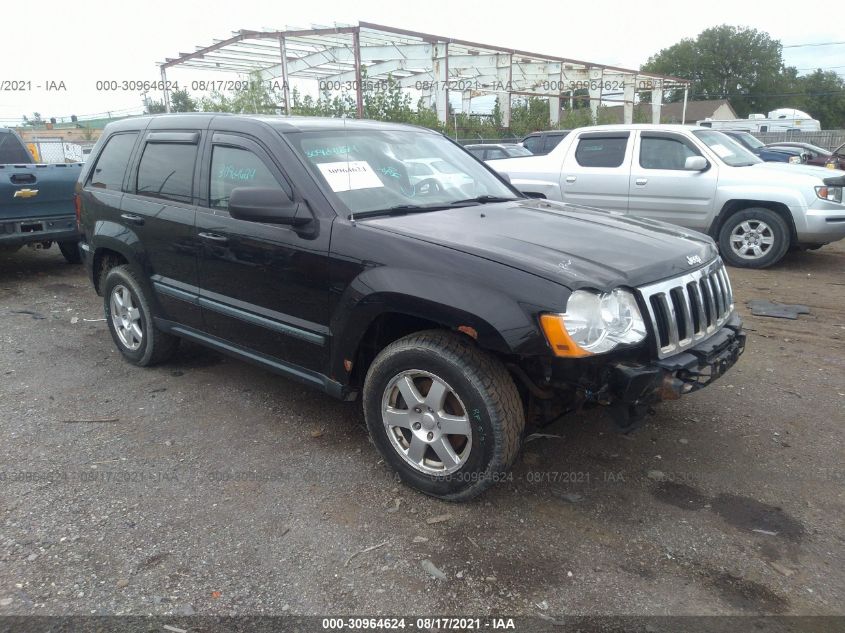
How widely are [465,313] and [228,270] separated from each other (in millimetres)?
1738

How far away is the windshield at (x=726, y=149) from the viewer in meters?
8.41

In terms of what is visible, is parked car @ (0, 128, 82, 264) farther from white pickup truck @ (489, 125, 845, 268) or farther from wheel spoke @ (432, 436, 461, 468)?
wheel spoke @ (432, 436, 461, 468)

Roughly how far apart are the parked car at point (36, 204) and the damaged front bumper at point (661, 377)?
23.9 ft

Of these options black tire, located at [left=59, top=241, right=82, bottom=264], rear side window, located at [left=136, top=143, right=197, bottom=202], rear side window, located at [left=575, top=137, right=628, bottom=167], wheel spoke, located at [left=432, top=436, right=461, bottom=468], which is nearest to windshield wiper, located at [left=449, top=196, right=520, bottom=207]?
wheel spoke, located at [left=432, top=436, right=461, bottom=468]

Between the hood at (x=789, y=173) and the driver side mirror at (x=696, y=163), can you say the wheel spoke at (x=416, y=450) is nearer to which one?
the driver side mirror at (x=696, y=163)

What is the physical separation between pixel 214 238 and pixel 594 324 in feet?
7.69

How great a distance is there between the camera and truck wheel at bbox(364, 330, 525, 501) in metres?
2.87

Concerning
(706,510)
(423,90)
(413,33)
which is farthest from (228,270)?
(423,90)

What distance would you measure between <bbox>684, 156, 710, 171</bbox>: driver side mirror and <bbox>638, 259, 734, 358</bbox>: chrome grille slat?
5.33 m

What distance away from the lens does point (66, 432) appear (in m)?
4.00

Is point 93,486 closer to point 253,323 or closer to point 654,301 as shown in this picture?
point 253,323

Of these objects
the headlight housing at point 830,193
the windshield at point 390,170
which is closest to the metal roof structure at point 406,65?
the headlight housing at point 830,193

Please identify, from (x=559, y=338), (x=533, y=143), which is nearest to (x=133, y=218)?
(x=559, y=338)

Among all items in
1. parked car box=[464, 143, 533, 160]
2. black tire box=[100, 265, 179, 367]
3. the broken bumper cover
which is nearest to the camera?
the broken bumper cover
